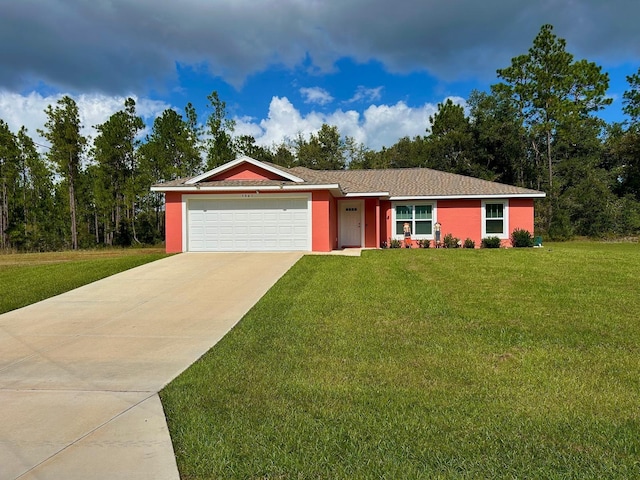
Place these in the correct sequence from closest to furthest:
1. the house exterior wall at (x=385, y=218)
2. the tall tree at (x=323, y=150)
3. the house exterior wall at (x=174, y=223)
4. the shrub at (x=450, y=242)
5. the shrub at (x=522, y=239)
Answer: the house exterior wall at (x=174, y=223) < the shrub at (x=522, y=239) < the shrub at (x=450, y=242) < the house exterior wall at (x=385, y=218) < the tall tree at (x=323, y=150)

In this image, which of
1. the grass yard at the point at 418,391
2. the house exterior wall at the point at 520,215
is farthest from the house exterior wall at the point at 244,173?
the house exterior wall at the point at 520,215

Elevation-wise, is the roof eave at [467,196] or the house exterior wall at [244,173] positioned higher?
the house exterior wall at [244,173]

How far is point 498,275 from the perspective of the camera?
10281 mm

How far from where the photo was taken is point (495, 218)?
20234 millimetres

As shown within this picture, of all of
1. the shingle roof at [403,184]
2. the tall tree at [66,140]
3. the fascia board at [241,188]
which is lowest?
the fascia board at [241,188]

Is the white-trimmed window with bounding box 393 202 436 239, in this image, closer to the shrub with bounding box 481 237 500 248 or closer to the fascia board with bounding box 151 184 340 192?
the shrub with bounding box 481 237 500 248

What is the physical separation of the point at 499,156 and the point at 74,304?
35753 millimetres

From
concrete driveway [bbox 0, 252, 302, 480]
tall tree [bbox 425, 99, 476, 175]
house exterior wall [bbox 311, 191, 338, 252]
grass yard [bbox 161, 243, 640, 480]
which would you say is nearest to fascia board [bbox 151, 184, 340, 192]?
house exterior wall [bbox 311, 191, 338, 252]

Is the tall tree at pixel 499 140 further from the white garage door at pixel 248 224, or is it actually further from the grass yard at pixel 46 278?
the grass yard at pixel 46 278

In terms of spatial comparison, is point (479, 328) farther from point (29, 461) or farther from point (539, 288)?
point (29, 461)

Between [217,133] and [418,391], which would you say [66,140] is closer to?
[217,133]

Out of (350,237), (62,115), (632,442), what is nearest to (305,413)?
(632,442)

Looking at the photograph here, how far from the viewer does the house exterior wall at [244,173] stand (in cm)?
1731

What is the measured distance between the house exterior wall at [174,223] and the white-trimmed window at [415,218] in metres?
9.93
